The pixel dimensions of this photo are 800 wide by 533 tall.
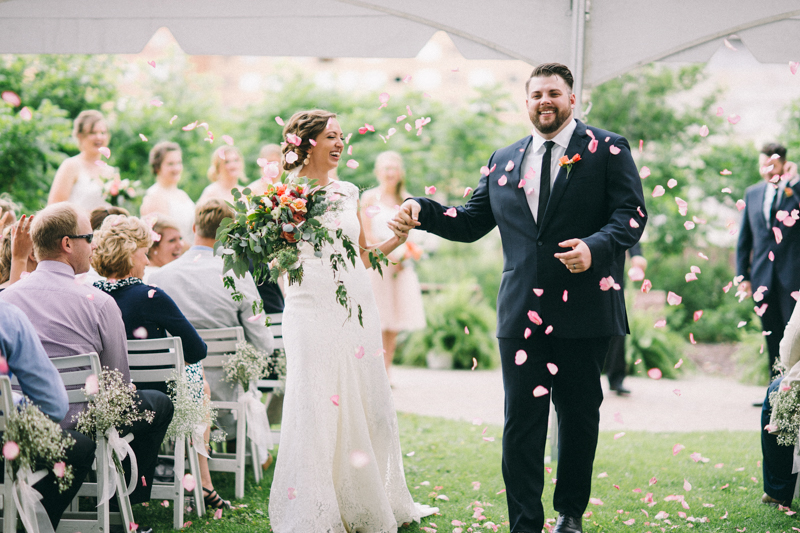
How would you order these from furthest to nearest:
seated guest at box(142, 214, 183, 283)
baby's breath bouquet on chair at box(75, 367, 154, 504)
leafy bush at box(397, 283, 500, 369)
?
leafy bush at box(397, 283, 500, 369)
seated guest at box(142, 214, 183, 283)
baby's breath bouquet on chair at box(75, 367, 154, 504)

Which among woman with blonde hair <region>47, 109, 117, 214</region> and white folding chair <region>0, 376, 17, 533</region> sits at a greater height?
woman with blonde hair <region>47, 109, 117, 214</region>

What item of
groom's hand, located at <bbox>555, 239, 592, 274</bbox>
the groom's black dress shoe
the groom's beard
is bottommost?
the groom's black dress shoe

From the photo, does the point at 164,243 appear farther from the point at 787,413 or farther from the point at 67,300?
the point at 787,413

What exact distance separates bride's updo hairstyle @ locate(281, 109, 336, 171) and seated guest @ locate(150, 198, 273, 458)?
0.81 meters

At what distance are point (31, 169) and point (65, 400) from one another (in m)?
6.13

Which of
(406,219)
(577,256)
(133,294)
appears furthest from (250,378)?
(577,256)

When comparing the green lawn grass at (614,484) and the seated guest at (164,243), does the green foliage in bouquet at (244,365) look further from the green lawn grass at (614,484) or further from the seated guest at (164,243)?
the seated guest at (164,243)

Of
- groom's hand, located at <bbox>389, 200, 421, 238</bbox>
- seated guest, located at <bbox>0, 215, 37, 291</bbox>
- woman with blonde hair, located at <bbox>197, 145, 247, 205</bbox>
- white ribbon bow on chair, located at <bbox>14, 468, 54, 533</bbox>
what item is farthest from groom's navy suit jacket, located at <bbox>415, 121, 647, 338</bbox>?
woman with blonde hair, located at <bbox>197, 145, 247, 205</bbox>

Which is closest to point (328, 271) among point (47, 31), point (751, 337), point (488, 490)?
point (488, 490)

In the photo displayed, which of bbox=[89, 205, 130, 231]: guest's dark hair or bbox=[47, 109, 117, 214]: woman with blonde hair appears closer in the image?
bbox=[89, 205, 130, 231]: guest's dark hair

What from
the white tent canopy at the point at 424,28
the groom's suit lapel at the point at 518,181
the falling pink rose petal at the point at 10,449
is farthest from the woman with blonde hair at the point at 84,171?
the groom's suit lapel at the point at 518,181

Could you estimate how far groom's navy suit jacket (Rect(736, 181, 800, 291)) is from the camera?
20.8ft

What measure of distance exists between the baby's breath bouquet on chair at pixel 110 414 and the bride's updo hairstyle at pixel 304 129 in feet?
4.43

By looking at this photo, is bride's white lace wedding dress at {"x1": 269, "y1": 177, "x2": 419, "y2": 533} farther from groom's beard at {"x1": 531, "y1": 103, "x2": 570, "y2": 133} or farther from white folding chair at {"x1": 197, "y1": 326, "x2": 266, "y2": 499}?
groom's beard at {"x1": 531, "y1": 103, "x2": 570, "y2": 133}
